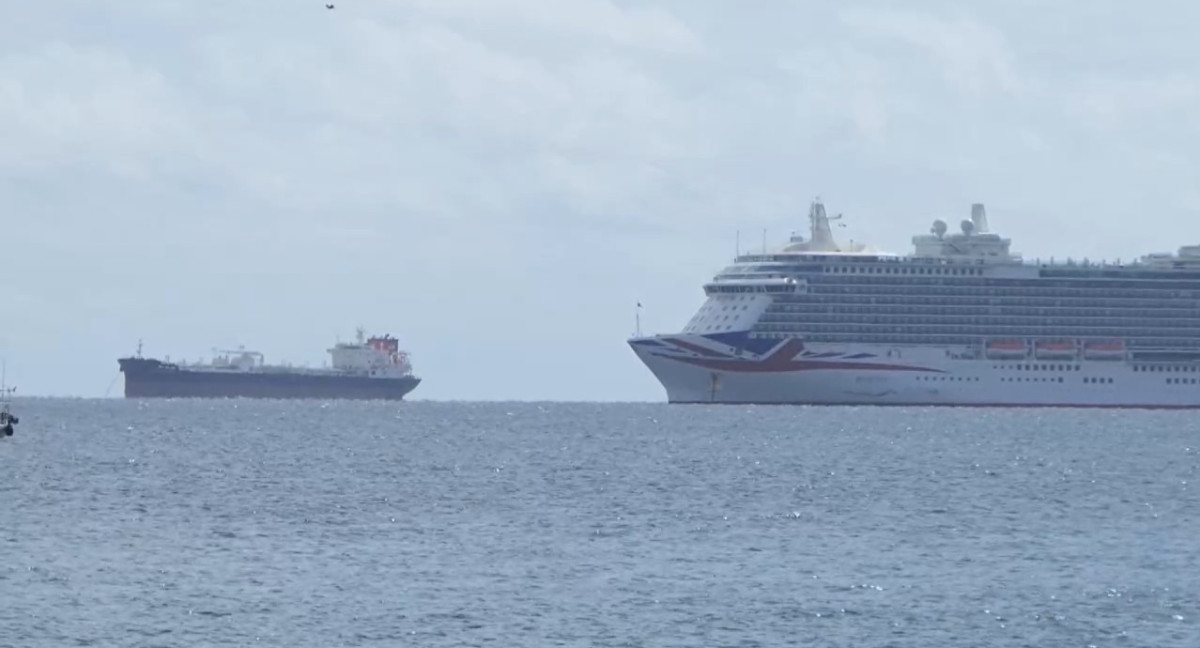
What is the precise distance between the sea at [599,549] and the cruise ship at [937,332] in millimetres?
46776

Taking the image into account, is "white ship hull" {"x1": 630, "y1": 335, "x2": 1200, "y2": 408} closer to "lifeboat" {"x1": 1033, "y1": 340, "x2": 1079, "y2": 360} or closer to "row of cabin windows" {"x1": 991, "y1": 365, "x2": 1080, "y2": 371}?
"row of cabin windows" {"x1": 991, "y1": 365, "x2": 1080, "y2": 371}

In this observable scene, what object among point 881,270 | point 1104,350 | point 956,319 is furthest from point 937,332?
point 1104,350

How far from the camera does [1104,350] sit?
452 feet

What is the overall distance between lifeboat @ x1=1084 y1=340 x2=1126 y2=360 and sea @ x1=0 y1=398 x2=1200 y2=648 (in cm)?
5187

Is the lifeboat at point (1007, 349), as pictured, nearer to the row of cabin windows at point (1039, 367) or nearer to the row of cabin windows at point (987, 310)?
the row of cabin windows at point (1039, 367)

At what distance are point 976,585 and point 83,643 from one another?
53.8 feet

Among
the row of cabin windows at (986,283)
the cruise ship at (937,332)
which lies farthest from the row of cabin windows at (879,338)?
the row of cabin windows at (986,283)

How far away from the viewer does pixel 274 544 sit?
45750mm

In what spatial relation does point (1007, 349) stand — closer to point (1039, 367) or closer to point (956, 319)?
point (1039, 367)

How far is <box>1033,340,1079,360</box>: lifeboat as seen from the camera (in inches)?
5404

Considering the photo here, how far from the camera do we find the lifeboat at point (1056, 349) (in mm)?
137250

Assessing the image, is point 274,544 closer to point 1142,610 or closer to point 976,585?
point 976,585

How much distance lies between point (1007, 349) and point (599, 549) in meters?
94.9

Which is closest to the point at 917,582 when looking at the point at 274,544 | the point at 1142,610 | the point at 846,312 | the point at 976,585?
the point at 976,585
